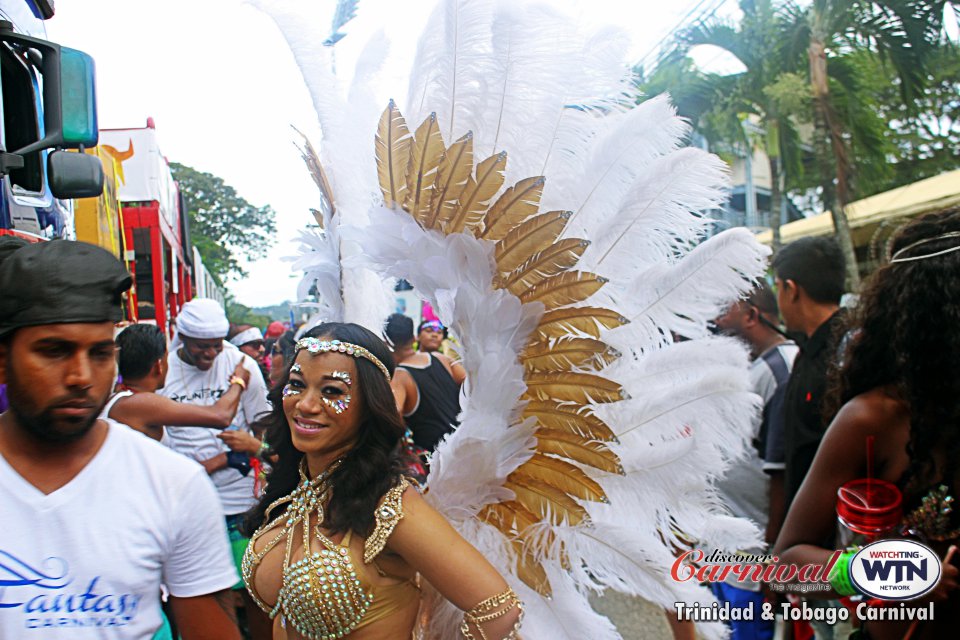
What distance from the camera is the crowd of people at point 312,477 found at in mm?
1395

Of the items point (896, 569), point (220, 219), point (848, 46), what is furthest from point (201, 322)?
point (220, 219)

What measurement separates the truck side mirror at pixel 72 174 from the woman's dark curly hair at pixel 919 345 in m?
2.75

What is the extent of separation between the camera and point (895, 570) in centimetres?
171

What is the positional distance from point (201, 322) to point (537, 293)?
2.67 meters

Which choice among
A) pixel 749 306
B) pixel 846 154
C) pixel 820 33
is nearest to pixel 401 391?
pixel 749 306

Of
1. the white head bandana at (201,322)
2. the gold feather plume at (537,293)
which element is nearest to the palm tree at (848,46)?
the white head bandana at (201,322)

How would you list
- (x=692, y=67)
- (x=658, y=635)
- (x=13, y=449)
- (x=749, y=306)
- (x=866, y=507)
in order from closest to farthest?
(x=13, y=449) < (x=866, y=507) < (x=749, y=306) < (x=658, y=635) < (x=692, y=67)

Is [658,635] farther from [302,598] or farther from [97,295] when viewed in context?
[97,295]

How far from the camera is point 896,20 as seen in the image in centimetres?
893

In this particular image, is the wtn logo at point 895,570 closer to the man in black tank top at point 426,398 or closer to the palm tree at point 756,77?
the man in black tank top at point 426,398

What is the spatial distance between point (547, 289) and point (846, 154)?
9389 millimetres

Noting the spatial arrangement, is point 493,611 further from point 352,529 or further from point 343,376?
point 343,376

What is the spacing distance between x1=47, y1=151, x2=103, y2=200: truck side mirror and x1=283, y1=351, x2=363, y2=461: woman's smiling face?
4.76 feet

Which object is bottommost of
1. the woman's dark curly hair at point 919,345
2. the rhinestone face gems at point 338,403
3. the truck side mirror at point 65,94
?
the rhinestone face gems at point 338,403
